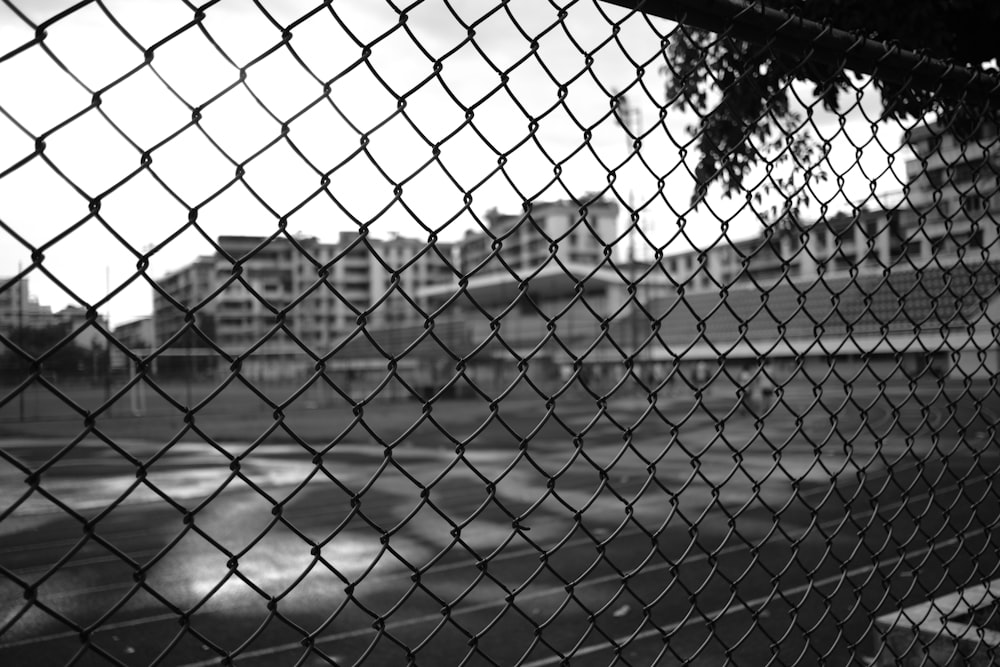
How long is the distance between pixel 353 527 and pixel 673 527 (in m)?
3.47

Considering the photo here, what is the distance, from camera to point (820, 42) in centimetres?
197

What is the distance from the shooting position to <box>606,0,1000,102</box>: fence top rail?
5.74 feet

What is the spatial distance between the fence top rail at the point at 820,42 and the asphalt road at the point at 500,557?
898mm

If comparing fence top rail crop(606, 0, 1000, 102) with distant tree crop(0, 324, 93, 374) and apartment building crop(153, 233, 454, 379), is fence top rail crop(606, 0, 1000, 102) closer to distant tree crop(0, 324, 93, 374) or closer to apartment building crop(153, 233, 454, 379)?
apartment building crop(153, 233, 454, 379)

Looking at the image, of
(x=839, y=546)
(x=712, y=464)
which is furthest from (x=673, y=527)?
(x=712, y=464)

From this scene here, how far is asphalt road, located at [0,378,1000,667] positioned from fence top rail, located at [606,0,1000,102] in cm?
90

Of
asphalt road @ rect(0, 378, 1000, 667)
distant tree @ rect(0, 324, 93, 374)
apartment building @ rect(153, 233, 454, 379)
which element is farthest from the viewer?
distant tree @ rect(0, 324, 93, 374)

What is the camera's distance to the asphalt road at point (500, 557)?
170 centimetres

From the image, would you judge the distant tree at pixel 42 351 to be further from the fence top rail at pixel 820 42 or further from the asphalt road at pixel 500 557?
the fence top rail at pixel 820 42

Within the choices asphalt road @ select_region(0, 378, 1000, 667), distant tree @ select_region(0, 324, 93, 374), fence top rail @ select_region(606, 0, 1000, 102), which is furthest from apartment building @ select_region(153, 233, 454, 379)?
distant tree @ select_region(0, 324, 93, 374)

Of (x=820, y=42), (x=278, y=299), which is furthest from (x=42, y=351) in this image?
(x=820, y=42)

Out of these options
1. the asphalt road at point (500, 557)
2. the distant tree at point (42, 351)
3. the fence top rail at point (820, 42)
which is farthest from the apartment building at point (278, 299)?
the distant tree at point (42, 351)

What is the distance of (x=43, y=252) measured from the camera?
Result: 0.96m

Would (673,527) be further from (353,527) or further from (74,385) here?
(74,385)
